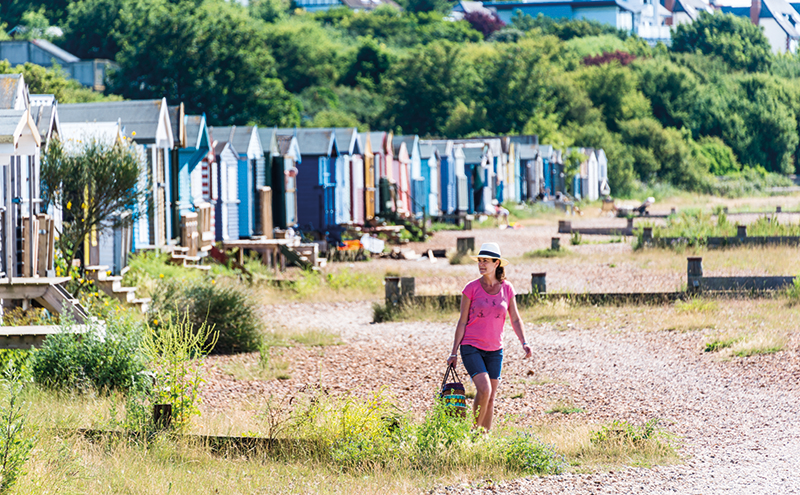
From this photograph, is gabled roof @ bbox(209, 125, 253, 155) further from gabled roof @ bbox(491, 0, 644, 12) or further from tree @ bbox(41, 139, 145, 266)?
gabled roof @ bbox(491, 0, 644, 12)

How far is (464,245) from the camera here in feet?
88.6

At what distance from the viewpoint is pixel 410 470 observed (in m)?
7.09

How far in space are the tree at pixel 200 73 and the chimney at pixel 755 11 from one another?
84.2 meters

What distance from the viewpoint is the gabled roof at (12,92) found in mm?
12820

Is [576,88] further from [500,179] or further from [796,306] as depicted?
[796,306]

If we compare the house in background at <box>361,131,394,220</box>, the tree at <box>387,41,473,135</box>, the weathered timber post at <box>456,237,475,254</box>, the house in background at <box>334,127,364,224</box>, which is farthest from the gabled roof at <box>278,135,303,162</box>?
the tree at <box>387,41,473,135</box>

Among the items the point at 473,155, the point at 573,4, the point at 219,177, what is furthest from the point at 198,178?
the point at 573,4

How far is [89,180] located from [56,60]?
188ft

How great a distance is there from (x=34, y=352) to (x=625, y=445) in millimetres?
5438

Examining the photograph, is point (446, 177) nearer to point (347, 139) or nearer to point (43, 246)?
point (347, 139)

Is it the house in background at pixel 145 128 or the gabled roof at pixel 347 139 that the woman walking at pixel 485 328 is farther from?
the gabled roof at pixel 347 139

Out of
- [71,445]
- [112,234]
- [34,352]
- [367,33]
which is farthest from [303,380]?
[367,33]

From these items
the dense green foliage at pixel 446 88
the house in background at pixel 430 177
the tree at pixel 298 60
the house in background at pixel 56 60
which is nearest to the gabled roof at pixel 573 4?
the dense green foliage at pixel 446 88

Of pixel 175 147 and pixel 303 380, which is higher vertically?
pixel 175 147
